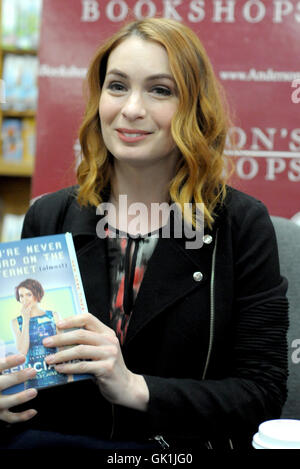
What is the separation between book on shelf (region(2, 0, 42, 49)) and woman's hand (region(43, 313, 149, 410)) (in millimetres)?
3135

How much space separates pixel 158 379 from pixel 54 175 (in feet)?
4.12

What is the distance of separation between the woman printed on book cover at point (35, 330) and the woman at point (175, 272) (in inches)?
9.6

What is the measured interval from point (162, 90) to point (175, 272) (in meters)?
0.45

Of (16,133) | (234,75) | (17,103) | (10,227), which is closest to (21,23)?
(17,103)

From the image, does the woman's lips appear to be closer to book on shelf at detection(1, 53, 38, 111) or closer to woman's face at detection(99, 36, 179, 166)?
woman's face at detection(99, 36, 179, 166)

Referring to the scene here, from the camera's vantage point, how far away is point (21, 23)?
3.87 meters

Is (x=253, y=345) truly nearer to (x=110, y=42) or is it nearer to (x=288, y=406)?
(x=288, y=406)

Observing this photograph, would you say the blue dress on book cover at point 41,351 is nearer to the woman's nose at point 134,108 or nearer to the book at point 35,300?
the book at point 35,300

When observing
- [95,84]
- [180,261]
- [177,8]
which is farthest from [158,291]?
[177,8]

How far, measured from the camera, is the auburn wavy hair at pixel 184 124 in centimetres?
143

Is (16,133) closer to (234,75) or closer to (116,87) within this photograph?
(234,75)

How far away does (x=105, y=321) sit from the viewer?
1409 mm

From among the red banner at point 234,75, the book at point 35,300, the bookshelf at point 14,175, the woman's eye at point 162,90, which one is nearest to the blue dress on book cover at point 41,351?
the book at point 35,300

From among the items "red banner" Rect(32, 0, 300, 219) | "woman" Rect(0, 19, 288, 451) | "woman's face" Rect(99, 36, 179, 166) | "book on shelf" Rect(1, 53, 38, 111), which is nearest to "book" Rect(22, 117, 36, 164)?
"book on shelf" Rect(1, 53, 38, 111)
